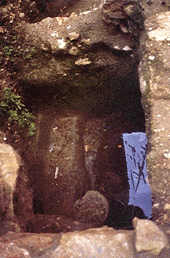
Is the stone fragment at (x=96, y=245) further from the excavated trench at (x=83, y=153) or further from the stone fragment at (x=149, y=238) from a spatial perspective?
the excavated trench at (x=83, y=153)

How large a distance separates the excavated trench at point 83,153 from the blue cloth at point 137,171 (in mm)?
51

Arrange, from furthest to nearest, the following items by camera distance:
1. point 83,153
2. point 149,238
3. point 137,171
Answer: point 83,153
point 137,171
point 149,238

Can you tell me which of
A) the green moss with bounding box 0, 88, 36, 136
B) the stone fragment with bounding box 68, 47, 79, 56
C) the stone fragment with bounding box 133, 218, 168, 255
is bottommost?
the stone fragment with bounding box 133, 218, 168, 255

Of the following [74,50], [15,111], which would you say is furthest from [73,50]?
[15,111]

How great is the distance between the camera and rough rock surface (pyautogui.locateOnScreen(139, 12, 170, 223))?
1.78 m

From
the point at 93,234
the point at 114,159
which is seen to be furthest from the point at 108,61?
the point at 93,234

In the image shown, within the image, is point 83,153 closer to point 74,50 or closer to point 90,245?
point 74,50

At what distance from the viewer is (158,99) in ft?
6.95

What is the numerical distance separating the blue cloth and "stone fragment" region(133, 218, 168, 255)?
1.18 meters

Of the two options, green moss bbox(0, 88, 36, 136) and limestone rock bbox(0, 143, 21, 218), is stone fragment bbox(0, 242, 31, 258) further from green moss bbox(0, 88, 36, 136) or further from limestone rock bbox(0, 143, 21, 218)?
green moss bbox(0, 88, 36, 136)

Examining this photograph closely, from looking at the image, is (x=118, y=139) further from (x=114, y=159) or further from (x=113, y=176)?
(x=113, y=176)

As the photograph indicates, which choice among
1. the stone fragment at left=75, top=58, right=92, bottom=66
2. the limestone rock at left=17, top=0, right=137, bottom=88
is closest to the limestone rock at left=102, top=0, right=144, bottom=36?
the limestone rock at left=17, top=0, right=137, bottom=88

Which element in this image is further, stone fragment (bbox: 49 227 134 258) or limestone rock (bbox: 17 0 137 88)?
limestone rock (bbox: 17 0 137 88)

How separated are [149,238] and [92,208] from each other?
1095 millimetres
